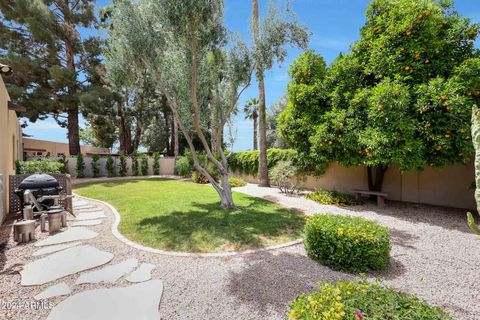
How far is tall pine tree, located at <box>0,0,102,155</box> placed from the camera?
18.1 meters

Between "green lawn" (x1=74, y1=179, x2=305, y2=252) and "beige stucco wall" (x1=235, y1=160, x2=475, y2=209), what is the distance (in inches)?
181

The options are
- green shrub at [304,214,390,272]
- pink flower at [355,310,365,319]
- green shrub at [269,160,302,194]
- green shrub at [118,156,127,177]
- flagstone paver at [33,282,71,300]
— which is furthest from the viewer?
green shrub at [118,156,127,177]

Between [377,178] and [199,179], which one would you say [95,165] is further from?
[377,178]

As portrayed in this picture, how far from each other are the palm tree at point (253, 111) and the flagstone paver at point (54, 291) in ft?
90.5

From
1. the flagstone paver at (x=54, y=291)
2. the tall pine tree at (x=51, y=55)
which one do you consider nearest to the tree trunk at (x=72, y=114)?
the tall pine tree at (x=51, y=55)

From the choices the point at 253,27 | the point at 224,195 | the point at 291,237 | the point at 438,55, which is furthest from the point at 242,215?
the point at 438,55

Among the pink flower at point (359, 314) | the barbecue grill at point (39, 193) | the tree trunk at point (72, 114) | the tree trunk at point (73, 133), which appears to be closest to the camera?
the pink flower at point (359, 314)

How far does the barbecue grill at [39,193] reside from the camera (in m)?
6.66

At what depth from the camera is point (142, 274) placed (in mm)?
3902

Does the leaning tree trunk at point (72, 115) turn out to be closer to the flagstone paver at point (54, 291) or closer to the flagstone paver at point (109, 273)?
the flagstone paver at point (109, 273)

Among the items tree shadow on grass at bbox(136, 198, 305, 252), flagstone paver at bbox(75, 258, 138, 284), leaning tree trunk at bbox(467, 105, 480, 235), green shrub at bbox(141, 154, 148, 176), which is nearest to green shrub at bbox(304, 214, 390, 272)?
tree shadow on grass at bbox(136, 198, 305, 252)

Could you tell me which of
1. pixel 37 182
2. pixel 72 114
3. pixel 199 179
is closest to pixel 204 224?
pixel 37 182

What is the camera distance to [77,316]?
2846 millimetres

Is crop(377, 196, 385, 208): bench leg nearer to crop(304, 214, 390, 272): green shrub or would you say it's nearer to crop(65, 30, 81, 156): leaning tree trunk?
crop(304, 214, 390, 272): green shrub
